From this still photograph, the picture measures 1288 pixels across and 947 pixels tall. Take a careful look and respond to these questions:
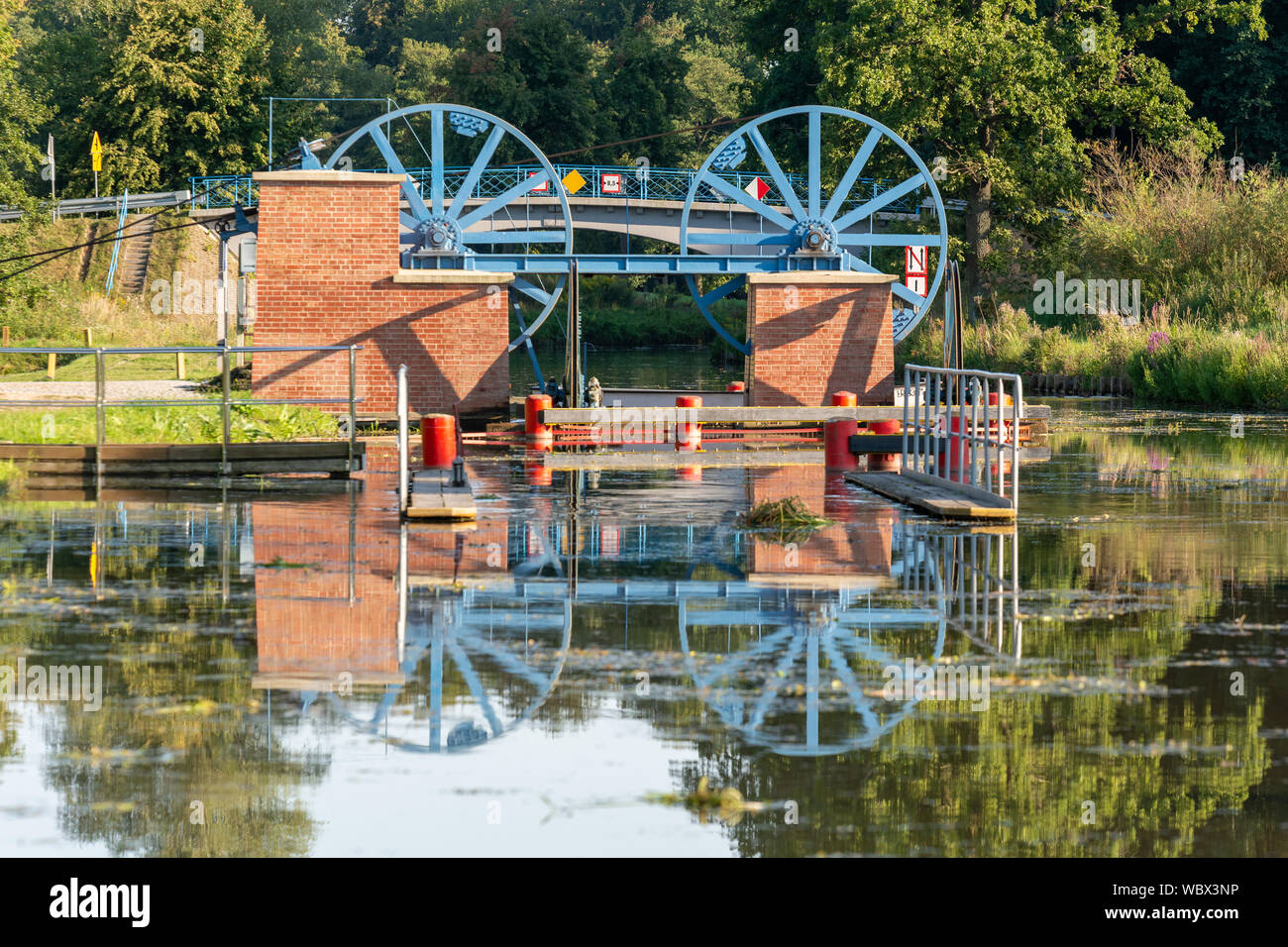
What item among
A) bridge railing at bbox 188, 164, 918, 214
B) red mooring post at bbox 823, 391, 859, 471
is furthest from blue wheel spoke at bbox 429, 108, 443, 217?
bridge railing at bbox 188, 164, 918, 214

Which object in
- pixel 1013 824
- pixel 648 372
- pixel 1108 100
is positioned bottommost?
pixel 1013 824

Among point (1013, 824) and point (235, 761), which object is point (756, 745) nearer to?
point (1013, 824)

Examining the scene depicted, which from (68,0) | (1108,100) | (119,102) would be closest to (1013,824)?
(1108,100)

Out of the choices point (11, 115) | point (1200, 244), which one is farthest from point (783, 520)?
point (11, 115)

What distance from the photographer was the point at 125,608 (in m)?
12.5

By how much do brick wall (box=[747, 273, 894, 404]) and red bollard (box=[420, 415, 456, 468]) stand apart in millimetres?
10518

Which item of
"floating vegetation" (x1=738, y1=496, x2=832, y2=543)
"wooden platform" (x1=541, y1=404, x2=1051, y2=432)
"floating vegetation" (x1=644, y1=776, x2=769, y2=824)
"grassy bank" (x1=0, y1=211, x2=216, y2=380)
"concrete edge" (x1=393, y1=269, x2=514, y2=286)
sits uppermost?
"grassy bank" (x1=0, y1=211, x2=216, y2=380)

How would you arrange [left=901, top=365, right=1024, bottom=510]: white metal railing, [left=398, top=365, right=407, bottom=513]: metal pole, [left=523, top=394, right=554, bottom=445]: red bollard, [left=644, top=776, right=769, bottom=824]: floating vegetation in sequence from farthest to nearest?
1. [left=523, top=394, right=554, bottom=445]: red bollard
2. [left=398, top=365, right=407, bottom=513]: metal pole
3. [left=901, top=365, right=1024, bottom=510]: white metal railing
4. [left=644, top=776, right=769, bottom=824]: floating vegetation

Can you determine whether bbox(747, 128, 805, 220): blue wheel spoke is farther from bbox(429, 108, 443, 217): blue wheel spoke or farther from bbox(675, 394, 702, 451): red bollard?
bbox(675, 394, 702, 451): red bollard

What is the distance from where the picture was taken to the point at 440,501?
18125 millimetres

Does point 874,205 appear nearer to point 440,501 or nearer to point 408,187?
point 408,187

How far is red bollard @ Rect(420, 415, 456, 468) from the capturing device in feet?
74.6

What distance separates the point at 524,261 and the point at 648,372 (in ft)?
91.9

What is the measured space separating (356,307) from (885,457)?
10.1 metres
